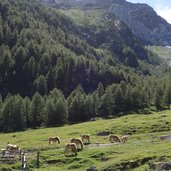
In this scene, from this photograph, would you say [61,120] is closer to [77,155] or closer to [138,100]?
[138,100]

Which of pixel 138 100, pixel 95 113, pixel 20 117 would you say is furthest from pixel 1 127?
pixel 138 100

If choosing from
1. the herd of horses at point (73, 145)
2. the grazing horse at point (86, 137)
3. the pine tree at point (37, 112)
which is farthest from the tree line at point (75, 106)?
the grazing horse at point (86, 137)

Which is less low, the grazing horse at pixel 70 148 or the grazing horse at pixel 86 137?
the grazing horse at pixel 70 148

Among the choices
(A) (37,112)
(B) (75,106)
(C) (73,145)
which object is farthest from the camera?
(B) (75,106)

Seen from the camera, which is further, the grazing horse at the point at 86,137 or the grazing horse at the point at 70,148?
the grazing horse at the point at 86,137

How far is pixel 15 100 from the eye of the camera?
156375 millimetres

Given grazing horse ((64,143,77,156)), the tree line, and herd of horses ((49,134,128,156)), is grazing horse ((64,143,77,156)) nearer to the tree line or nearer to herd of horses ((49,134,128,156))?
herd of horses ((49,134,128,156))

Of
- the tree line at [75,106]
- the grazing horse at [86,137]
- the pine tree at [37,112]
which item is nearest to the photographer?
the grazing horse at [86,137]

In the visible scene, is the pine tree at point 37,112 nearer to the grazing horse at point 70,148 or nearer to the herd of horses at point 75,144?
the herd of horses at point 75,144

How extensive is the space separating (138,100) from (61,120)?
3858cm

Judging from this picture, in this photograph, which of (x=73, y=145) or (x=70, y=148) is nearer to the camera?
(x=73, y=145)

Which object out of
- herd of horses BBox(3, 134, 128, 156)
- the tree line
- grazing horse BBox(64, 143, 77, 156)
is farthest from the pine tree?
grazing horse BBox(64, 143, 77, 156)

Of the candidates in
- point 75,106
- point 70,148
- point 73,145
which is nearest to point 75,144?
point 70,148

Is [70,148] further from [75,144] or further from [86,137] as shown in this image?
[86,137]
